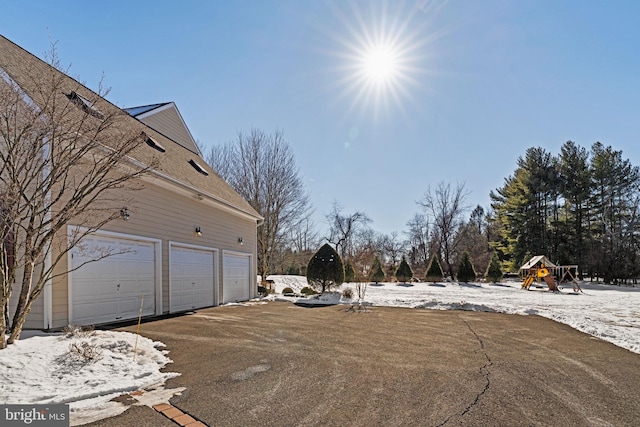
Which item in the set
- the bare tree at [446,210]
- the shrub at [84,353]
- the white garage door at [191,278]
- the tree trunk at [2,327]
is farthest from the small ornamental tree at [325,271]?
the bare tree at [446,210]

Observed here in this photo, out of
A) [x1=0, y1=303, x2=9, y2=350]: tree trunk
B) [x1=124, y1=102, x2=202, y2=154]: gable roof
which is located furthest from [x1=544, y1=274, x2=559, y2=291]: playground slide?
[x1=0, y1=303, x2=9, y2=350]: tree trunk

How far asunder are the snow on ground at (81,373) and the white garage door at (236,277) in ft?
24.0

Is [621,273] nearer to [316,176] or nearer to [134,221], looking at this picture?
[316,176]

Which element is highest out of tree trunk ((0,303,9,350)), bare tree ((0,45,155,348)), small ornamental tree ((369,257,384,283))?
bare tree ((0,45,155,348))

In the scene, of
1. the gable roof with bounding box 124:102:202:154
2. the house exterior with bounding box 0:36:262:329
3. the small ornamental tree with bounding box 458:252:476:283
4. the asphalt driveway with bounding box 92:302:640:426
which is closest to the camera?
the asphalt driveway with bounding box 92:302:640:426

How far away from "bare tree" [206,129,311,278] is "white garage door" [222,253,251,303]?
7.25 m

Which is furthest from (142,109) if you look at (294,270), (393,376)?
(294,270)

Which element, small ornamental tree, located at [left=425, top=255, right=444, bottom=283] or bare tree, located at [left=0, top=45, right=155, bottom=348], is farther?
small ornamental tree, located at [left=425, top=255, right=444, bottom=283]

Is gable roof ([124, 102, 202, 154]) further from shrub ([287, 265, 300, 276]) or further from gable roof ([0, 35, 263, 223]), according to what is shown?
shrub ([287, 265, 300, 276])

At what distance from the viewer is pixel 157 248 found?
878 centimetres

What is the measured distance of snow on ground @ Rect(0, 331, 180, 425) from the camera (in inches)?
123

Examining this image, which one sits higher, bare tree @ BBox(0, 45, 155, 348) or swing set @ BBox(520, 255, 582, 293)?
bare tree @ BBox(0, 45, 155, 348)

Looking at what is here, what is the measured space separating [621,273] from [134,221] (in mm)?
Result: 31683

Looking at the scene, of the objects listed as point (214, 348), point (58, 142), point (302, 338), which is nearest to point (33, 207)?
point (58, 142)
